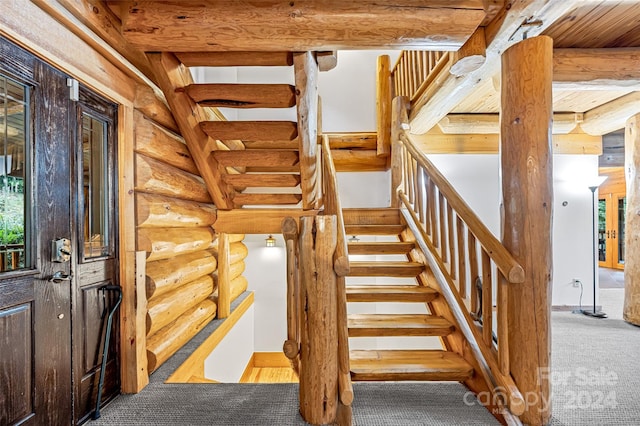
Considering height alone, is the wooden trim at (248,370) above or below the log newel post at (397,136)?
below

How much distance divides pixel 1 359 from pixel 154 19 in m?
1.85

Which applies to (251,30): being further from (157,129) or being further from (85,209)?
(85,209)

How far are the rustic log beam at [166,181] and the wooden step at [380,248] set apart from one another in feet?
Answer: 5.50

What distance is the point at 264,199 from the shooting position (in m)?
3.62

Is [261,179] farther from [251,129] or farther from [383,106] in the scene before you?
[383,106]

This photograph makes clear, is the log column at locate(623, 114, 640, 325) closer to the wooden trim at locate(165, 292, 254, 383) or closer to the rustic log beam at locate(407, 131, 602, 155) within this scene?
the rustic log beam at locate(407, 131, 602, 155)

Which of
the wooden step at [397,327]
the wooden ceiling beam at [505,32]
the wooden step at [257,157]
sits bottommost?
the wooden step at [397,327]

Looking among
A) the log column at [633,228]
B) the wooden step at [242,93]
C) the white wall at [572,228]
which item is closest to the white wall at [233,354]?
the wooden step at [242,93]

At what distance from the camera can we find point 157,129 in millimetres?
2600

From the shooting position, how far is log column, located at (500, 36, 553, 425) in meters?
1.86

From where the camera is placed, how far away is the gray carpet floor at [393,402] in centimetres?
190

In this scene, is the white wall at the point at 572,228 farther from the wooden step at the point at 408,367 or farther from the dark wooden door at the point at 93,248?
the dark wooden door at the point at 93,248

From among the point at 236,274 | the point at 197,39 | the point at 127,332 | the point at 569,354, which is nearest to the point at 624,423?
the point at 569,354

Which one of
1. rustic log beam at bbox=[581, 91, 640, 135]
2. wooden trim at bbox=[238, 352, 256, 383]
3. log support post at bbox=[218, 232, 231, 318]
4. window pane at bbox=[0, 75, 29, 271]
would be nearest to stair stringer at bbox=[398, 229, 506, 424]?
log support post at bbox=[218, 232, 231, 318]
